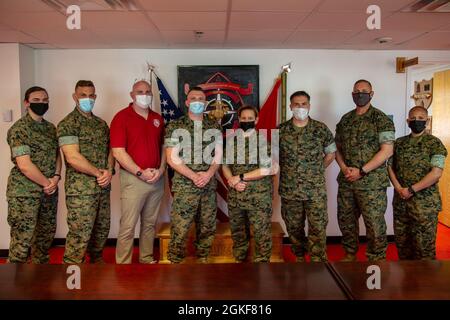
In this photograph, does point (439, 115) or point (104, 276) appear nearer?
point (104, 276)

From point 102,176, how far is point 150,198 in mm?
479

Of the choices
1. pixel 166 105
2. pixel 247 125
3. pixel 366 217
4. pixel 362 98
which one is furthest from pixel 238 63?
pixel 366 217

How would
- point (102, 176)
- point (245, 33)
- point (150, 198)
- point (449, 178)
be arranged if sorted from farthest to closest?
point (449, 178) < point (245, 33) < point (150, 198) < point (102, 176)

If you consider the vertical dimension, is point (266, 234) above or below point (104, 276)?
below

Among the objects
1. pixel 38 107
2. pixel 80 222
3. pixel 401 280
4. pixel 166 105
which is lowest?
pixel 80 222

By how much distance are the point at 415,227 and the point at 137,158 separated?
2.34 metres

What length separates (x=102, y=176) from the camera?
9.68 feet

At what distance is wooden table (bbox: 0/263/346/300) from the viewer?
4.01 feet

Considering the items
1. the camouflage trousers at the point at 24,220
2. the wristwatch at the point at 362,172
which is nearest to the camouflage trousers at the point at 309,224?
the wristwatch at the point at 362,172

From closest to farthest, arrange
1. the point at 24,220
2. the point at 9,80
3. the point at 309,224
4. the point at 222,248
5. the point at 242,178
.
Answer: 1. the point at 24,220
2. the point at 242,178
3. the point at 309,224
4. the point at 222,248
5. the point at 9,80

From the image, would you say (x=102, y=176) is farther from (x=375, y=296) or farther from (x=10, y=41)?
(x=375, y=296)

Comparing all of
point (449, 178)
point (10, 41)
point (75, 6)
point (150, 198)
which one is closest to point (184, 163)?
point (150, 198)

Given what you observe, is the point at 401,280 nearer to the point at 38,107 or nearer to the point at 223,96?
the point at 38,107

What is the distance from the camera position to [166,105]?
4105 mm
